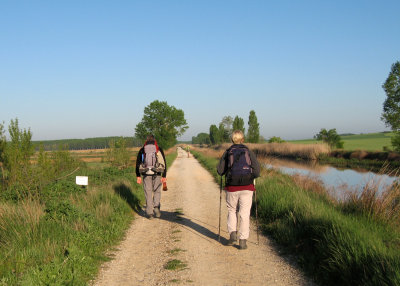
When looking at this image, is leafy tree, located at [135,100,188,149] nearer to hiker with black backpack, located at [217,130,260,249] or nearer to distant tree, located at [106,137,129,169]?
distant tree, located at [106,137,129,169]

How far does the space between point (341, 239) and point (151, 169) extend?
497 cm

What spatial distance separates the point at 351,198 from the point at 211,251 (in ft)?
11.3

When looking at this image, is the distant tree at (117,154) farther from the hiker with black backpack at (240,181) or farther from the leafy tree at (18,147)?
the hiker with black backpack at (240,181)

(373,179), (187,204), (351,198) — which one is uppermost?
(373,179)

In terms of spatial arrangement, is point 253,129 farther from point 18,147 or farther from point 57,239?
point 57,239

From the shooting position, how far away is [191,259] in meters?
5.27

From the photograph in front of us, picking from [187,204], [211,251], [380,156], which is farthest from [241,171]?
[380,156]

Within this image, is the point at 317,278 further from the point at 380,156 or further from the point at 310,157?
the point at 310,157

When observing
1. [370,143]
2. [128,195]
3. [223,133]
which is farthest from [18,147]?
[370,143]

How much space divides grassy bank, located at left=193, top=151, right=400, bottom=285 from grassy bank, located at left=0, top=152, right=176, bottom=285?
3295 mm

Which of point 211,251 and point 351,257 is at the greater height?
point 351,257

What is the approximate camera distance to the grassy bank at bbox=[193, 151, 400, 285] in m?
3.87

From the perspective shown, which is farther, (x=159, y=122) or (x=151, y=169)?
(x=159, y=122)

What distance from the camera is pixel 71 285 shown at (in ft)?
13.6
